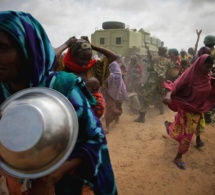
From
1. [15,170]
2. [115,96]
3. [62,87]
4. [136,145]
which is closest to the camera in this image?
[15,170]

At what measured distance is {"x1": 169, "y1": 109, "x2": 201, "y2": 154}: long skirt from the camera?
351cm

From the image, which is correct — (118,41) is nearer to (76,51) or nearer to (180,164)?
(180,164)

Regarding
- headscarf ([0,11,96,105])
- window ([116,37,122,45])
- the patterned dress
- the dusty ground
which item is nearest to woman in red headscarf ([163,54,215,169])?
the dusty ground

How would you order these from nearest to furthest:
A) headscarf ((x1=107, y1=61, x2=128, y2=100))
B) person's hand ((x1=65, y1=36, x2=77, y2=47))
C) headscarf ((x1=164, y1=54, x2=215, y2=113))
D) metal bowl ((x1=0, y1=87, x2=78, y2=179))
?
1. metal bowl ((x1=0, y1=87, x2=78, y2=179))
2. person's hand ((x1=65, y1=36, x2=77, y2=47))
3. headscarf ((x1=164, y1=54, x2=215, y2=113))
4. headscarf ((x1=107, y1=61, x2=128, y2=100))

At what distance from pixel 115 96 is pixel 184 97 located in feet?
7.65

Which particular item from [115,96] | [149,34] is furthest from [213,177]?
[149,34]

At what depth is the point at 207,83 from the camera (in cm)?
346

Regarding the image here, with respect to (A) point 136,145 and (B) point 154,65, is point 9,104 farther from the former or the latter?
(B) point 154,65

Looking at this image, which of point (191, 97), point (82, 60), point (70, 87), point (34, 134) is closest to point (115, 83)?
point (191, 97)

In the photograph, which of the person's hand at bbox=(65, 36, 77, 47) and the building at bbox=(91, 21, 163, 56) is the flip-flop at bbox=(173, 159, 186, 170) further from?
the building at bbox=(91, 21, 163, 56)

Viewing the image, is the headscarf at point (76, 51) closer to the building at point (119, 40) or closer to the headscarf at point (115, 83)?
the headscarf at point (115, 83)

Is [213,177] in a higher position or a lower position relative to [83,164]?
lower

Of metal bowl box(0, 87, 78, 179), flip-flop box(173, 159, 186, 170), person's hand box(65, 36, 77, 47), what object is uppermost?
person's hand box(65, 36, 77, 47)

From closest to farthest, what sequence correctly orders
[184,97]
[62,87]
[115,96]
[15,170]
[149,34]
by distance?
[15,170]
[62,87]
[184,97]
[115,96]
[149,34]
